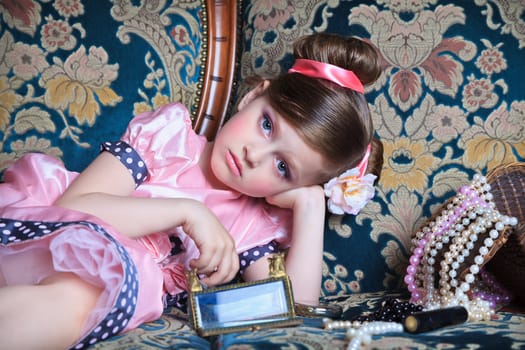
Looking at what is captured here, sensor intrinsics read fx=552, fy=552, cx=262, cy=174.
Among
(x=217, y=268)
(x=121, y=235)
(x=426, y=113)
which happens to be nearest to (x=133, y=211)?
(x=121, y=235)

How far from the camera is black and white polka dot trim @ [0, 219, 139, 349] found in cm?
82

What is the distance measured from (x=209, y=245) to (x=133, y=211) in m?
0.16

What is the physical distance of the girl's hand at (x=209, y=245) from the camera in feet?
3.45

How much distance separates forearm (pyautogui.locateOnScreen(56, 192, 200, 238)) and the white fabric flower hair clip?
367mm

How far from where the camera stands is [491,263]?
1.11m

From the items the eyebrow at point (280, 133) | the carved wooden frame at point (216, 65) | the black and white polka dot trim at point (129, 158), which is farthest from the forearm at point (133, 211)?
the carved wooden frame at point (216, 65)

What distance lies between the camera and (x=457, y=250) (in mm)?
1058

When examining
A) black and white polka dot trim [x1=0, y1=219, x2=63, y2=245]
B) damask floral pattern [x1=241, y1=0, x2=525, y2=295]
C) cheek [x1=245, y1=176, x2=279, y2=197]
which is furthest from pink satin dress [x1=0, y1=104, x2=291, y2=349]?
damask floral pattern [x1=241, y1=0, x2=525, y2=295]

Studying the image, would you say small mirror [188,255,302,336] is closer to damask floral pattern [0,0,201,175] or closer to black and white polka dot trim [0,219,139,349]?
black and white polka dot trim [0,219,139,349]

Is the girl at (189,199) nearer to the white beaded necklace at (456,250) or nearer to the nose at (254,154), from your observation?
the nose at (254,154)

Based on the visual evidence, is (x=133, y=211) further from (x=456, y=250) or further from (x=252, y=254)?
(x=456, y=250)

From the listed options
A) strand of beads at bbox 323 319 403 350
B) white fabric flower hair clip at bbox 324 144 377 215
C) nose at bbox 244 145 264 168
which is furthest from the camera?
white fabric flower hair clip at bbox 324 144 377 215

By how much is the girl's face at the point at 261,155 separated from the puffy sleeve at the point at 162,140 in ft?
0.33

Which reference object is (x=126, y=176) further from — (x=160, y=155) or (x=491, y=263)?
(x=491, y=263)
